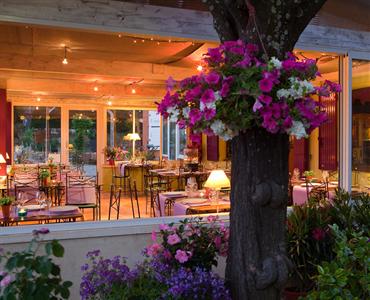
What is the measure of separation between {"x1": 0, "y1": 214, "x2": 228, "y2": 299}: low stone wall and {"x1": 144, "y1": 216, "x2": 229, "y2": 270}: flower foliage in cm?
83

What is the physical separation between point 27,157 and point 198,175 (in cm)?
648

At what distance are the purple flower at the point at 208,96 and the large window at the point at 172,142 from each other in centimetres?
1162

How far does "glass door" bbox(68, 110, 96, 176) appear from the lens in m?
14.1

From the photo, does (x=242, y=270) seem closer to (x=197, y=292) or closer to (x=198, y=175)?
(x=197, y=292)

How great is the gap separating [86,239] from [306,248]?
6.17 feet

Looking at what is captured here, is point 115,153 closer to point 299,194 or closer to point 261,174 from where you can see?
point 299,194

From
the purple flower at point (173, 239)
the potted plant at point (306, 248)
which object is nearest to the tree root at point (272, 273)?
the purple flower at point (173, 239)

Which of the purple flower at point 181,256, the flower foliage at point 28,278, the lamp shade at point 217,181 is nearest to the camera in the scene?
the flower foliage at point 28,278

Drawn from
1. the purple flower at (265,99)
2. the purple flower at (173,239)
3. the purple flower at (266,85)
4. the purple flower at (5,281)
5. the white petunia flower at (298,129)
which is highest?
the purple flower at (266,85)

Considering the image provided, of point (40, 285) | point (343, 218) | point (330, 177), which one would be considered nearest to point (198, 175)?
point (330, 177)

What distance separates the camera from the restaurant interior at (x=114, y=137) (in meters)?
5.22

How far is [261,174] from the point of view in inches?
93.3

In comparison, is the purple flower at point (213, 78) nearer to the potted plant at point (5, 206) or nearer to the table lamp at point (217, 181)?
the table lamp at point (217, 181)


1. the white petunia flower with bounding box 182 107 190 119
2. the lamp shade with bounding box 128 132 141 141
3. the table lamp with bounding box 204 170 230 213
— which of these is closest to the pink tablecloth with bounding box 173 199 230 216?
the table lamp with bounding box 204 170 230 213
